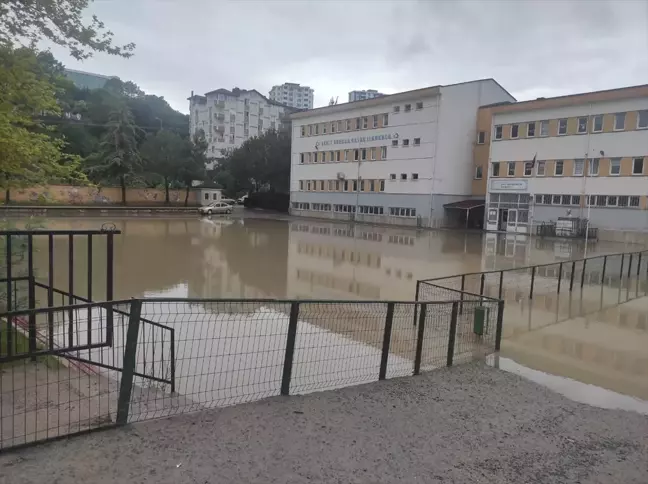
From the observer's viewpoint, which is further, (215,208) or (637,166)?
(215,208)

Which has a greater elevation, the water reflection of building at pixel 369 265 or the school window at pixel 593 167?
the school window at pixel 593 167

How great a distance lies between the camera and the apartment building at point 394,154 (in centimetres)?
4738

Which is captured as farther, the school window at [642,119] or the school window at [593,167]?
the school window at [593,167]

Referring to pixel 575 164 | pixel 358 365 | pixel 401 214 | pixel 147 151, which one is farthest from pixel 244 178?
pixel 358 365

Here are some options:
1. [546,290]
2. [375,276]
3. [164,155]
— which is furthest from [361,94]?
[546,290]

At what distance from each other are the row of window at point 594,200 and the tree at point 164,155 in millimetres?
36038

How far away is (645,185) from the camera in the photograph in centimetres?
3572

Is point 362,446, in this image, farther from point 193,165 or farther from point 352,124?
point 193,165

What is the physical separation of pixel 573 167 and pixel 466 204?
9816 millimetres

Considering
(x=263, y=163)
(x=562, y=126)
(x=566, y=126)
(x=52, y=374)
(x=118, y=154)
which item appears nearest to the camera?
(x=52, y=374)

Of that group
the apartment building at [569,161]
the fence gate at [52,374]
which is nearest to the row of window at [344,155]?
the apartment building at [569,161]

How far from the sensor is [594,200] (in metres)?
38.4

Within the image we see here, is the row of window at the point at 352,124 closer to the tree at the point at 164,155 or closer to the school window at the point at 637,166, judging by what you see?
the tree at the point at 164,155

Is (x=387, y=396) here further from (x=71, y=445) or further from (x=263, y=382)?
(x=71, y=445)
